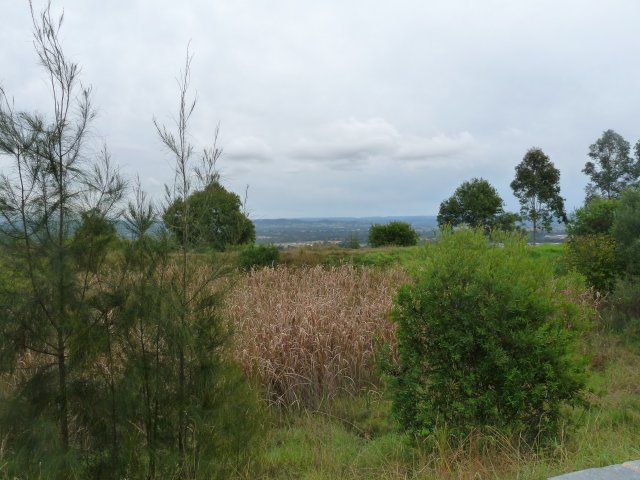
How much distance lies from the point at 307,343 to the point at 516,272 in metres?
3.27

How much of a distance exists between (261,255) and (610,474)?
43.7ft

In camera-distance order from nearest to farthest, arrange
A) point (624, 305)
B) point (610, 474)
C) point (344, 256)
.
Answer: point (610, 474), point (624, 305), point (344, 256)

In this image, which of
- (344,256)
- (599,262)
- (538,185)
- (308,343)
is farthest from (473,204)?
(308,343)

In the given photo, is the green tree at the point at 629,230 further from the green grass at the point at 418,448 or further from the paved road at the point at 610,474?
the paved road at the point at 610,474

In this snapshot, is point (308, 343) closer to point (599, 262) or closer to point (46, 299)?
point (46, 299)

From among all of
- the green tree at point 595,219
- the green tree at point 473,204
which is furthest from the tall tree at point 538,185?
the green tree at point 595,219

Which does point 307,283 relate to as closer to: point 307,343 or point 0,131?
point 307,343

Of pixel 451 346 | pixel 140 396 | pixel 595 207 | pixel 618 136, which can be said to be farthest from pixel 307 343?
pixel 618 136

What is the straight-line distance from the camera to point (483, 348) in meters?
4.15

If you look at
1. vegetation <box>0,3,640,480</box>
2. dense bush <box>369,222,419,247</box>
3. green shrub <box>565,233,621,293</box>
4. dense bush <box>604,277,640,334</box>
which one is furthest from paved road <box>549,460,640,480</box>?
dense bush <box>369,222,419,247</box>

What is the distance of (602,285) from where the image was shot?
11109 mm

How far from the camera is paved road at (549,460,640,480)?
2557 mm

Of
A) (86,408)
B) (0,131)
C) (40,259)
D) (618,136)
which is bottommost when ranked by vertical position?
(86,408)

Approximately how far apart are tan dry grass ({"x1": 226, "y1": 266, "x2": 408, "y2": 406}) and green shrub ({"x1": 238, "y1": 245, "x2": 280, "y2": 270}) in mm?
6119
